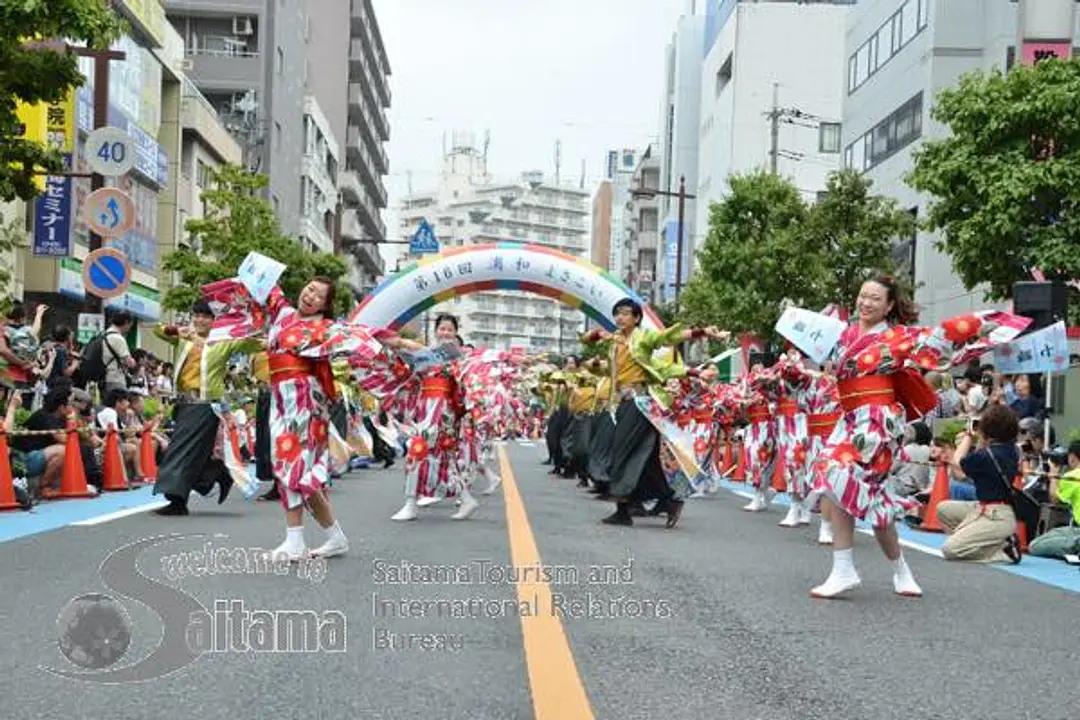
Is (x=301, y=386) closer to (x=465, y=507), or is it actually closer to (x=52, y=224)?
(x=465, y=507)

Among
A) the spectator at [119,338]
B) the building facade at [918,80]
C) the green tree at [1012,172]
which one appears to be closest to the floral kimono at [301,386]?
the spectator at [119,338]

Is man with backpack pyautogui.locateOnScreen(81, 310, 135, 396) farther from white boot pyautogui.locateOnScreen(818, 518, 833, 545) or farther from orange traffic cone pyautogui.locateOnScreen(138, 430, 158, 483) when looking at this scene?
white boot pyautogui.locateOnScreen(818, 518, 833, 545)

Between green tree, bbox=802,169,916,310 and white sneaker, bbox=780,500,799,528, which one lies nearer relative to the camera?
white sneaker, bbox=780,500,799,528

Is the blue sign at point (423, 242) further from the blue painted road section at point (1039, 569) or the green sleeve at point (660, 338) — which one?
the green sleeve at point (660, 338)

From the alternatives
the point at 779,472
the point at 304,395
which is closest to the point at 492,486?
the point at 779,472

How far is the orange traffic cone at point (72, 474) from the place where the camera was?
13.9m

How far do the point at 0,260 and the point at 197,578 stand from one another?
17165 millimetres

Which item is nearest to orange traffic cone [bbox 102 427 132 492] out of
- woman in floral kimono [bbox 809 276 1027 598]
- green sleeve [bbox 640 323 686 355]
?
green sleeve [bbox 640 323 686 355]

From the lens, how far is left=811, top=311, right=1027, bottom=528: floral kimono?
25.1 ft

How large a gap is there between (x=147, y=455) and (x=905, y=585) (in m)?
10.9

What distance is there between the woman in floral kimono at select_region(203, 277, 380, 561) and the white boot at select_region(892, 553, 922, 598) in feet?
10.7

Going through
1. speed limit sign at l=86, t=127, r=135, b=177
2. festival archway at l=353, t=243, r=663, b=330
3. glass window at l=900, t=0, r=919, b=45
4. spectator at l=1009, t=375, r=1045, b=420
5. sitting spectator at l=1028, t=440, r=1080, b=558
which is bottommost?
sitting spectator at l=1028, t=440, r=1080, b=558

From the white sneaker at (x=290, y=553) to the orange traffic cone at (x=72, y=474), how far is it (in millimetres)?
6127

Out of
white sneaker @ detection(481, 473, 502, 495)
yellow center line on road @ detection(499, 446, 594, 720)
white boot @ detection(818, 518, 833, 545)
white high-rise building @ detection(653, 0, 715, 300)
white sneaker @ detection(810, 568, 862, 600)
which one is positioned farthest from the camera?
white high-rise building @ detection(653, 0, 715, 300)
